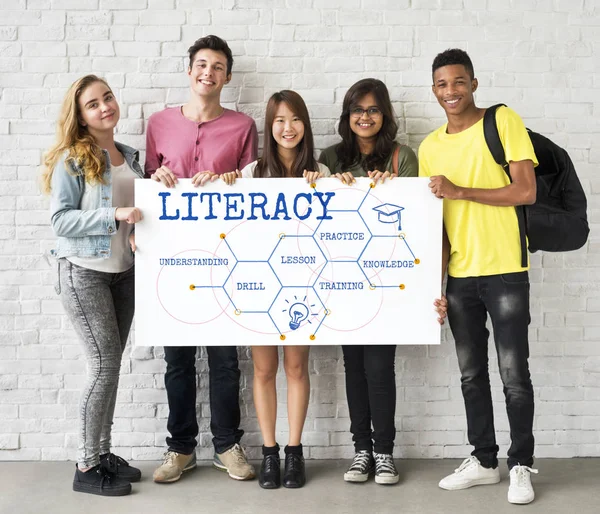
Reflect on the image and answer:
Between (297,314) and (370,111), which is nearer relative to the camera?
(297,314)

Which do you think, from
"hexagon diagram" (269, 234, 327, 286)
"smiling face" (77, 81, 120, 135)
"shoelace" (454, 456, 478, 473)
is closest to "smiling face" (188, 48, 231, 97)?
"smiling face" (77, 81, 120, 135)

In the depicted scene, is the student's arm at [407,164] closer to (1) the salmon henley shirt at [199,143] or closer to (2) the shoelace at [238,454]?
(1) the salmon henley shirt at [199,143]

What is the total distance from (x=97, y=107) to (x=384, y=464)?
1.84 m

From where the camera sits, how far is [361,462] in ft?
8.83

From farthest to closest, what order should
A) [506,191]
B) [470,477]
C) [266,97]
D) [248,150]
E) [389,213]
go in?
[266,97], [248,150], [470,477], [389,213], [506,191]

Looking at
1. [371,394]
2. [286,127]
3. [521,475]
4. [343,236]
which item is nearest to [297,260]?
[343,236]

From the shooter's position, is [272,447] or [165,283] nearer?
[165,283]

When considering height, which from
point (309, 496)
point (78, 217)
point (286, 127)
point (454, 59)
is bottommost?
point (309, 496)

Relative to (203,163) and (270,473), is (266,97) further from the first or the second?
(270,473)

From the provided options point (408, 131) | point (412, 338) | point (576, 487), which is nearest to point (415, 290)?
point (412, 338)

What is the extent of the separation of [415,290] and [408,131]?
0.83 metres

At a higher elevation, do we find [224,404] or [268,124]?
[268,124]

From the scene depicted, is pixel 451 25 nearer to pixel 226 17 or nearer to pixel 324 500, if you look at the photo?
pixel 226 17

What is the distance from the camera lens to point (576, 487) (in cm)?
264
